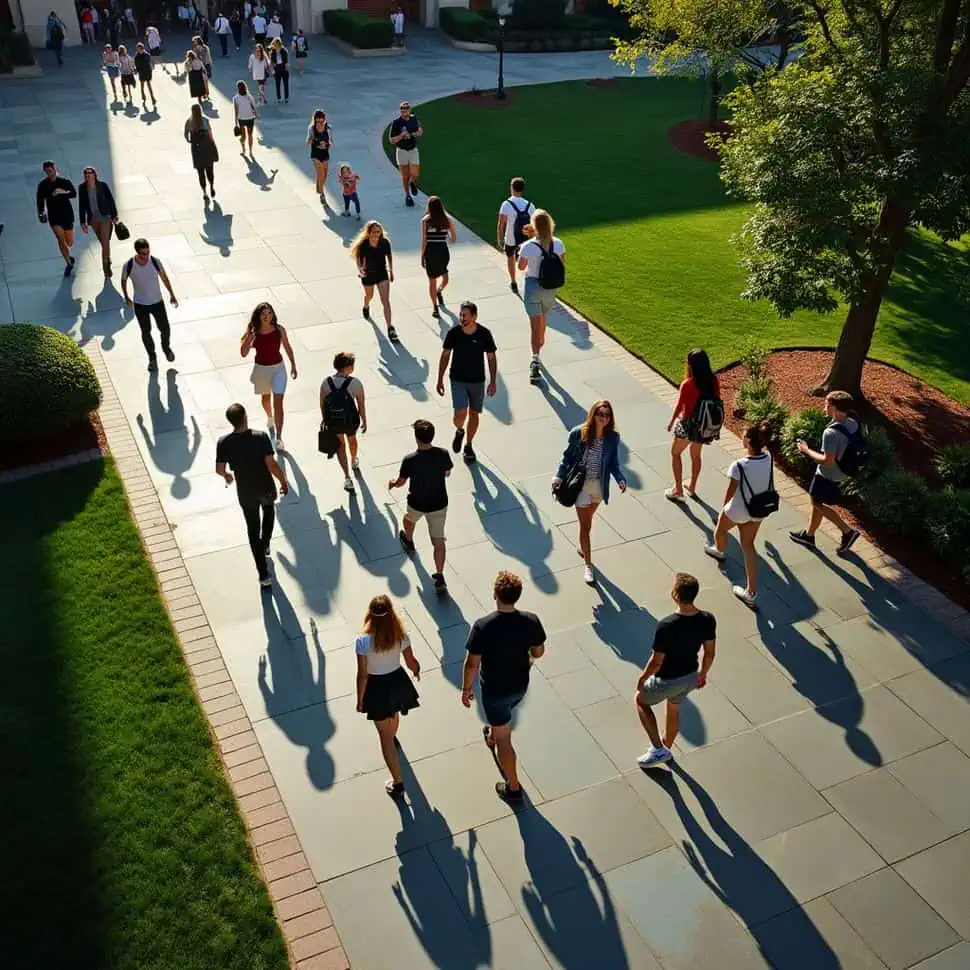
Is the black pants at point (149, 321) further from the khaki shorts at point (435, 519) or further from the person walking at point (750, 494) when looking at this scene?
the person walking at point (750, 494)

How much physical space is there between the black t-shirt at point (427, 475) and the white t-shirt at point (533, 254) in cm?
458

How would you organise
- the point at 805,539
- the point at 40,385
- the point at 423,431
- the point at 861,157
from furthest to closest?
the point at 861,157 → the point at 40,385 → the point at 805,539 → the point at 423,431

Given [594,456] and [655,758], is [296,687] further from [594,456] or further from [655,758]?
[594,456]

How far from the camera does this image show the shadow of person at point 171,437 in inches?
409

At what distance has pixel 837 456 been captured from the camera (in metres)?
8.88

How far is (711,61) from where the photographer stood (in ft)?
59.3

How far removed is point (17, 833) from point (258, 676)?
2066mm

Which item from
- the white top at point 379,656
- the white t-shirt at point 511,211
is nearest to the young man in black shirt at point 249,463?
the white top at point 379,656

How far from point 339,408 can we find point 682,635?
4370mm

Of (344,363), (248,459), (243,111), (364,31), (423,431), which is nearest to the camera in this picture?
(423,431)

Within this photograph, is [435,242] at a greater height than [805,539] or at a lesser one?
greater

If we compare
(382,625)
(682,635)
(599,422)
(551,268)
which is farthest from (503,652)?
(551,268)

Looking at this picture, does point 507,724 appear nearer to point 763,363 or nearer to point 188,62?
point 763,363

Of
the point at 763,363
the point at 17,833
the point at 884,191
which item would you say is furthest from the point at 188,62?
the point at 17,833
